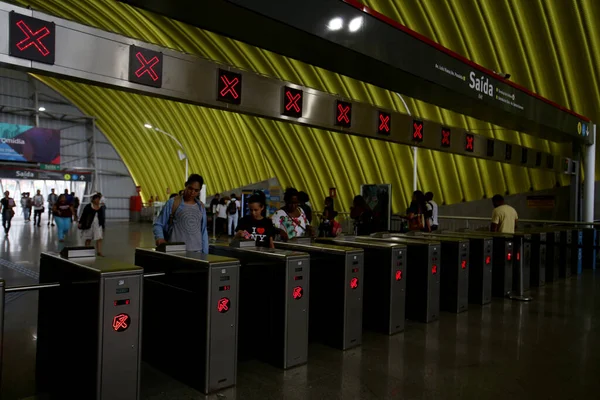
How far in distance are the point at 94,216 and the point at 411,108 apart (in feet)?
38.9

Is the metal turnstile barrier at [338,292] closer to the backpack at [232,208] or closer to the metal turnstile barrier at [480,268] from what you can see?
the metal turnstile barrier at [480,268]

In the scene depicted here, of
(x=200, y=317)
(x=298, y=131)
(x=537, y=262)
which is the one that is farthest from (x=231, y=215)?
(x=200, y=317)

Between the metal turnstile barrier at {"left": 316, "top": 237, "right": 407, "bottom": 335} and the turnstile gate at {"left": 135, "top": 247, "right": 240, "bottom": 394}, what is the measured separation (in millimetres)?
2224

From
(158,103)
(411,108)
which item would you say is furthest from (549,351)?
(158,103)

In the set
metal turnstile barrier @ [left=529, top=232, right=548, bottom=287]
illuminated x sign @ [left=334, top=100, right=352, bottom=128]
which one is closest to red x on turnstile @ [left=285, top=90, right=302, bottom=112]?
illuminated x sign @ [left=334, top=100, right=352, bottom=128]

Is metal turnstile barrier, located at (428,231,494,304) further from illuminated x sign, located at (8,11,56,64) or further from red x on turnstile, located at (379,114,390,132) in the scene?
illuminated x sign, located at (8,11,56,64)

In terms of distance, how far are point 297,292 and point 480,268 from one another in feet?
13.3

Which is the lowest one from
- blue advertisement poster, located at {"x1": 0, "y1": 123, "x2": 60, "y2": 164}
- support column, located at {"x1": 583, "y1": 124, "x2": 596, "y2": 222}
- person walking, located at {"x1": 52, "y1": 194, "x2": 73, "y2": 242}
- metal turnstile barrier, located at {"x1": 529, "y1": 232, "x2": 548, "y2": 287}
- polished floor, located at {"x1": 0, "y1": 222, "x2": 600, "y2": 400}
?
polished floor, located at {"x1": 0, "y1": 222, "x2": 600, "y2": 400}

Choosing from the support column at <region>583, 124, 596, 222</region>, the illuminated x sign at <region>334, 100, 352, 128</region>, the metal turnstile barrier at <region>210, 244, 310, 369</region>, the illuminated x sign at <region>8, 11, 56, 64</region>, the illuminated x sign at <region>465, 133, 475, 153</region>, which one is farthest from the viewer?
the support column at <region>583, 124, 596, 222</region>

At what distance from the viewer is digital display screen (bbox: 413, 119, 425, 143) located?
8188 mm

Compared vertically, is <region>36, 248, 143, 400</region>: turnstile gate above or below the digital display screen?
below

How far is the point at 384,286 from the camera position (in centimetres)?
545

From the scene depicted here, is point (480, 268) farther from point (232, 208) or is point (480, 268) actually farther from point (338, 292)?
point (232, 208)

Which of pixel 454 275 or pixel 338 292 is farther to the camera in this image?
pixel 454 275
